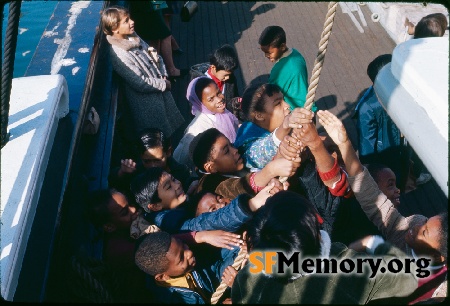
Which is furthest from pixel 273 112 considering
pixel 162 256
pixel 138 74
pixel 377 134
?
pixel 162 256

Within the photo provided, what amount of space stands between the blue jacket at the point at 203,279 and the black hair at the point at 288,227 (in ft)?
1.97

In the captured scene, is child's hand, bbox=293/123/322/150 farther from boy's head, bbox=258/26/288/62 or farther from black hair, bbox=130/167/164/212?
boy's head, bbox=258/26/288/62

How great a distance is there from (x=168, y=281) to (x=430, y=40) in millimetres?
1294

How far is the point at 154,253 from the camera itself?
66.9 inches

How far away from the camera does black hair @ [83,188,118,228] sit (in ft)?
6.35

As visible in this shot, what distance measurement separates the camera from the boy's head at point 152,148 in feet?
8.43

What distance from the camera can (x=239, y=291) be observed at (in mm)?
1389

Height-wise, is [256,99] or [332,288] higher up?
[332,288]

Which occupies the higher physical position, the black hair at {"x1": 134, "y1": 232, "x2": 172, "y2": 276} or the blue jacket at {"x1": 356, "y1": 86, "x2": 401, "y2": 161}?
the black hair at {"x1": 134, "y1": 232, "x2": 172, "y2": 276}

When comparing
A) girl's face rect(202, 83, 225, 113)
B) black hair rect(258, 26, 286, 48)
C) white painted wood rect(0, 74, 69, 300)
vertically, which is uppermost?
white painted wood rect(0, 74, 69, 300)

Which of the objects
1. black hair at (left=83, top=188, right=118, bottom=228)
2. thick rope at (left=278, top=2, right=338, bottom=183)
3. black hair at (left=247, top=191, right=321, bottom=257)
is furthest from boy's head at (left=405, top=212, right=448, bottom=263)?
black hair at (left=83, top=188, right=118, bottom=228)

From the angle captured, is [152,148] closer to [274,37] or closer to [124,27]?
[124,27]

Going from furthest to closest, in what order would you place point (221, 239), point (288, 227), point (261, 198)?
point (221, 239)
point (261, 198)
point (288, 227)

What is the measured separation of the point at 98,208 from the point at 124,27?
1549 millimetres
